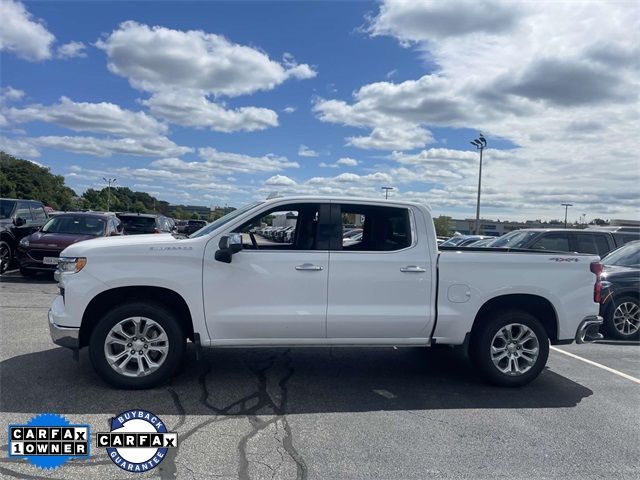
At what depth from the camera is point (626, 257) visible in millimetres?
9312

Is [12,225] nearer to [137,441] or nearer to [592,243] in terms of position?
[137,441]

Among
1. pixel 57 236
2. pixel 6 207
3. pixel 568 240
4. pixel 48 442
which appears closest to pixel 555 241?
pixel 568 240

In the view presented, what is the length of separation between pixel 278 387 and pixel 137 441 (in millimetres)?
1692

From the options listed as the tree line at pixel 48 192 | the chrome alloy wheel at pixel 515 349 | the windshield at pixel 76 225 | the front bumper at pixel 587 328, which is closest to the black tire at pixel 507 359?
the chrome alloy wheel at pixel 515 349

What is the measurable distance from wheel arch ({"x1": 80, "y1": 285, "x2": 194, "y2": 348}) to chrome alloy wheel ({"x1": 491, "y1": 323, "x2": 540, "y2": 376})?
128 inches

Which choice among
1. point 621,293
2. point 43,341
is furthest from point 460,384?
point 43,341

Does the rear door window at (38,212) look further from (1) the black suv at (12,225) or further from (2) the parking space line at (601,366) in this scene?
(2) the parking space line at (601,366)

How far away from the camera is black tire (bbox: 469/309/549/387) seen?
5531 mm

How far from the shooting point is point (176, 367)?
5.04 m

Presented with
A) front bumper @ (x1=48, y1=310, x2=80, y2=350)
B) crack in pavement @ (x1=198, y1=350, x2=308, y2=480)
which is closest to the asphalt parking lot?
crack in pavement @ (x1=198, y1=350, x2=308, y2=480)

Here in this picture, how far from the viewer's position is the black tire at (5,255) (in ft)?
42.8

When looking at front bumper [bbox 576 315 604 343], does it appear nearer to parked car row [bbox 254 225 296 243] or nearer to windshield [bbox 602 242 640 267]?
parked car row [bbox 254 225 296 243]

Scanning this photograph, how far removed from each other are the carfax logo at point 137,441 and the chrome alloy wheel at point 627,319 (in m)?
7.77

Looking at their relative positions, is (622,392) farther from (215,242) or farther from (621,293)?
(215,242)
